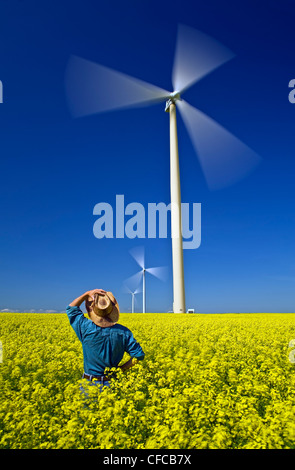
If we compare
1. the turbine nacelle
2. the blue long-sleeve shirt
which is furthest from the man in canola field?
the turbine nacelle

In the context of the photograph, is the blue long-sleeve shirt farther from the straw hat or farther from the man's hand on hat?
the man's hand on hat

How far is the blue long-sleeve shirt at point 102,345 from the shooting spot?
237 inches

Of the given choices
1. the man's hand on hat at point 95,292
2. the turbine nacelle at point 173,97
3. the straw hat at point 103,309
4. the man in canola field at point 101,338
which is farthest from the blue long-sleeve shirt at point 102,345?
the turbine nacelle at point 173,97

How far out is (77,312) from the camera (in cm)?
639

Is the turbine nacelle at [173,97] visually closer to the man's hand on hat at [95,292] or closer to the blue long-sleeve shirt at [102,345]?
the man's hand on hat at [95,292]

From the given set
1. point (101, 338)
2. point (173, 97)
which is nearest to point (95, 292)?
point (101, 338)

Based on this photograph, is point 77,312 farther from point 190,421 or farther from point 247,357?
point 247,357

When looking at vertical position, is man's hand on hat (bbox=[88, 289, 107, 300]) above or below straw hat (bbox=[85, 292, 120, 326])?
above

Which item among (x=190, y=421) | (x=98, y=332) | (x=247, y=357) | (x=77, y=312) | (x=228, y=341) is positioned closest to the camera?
(x=190, y=421)

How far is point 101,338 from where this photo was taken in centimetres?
600

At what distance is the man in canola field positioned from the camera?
19.7 ft
